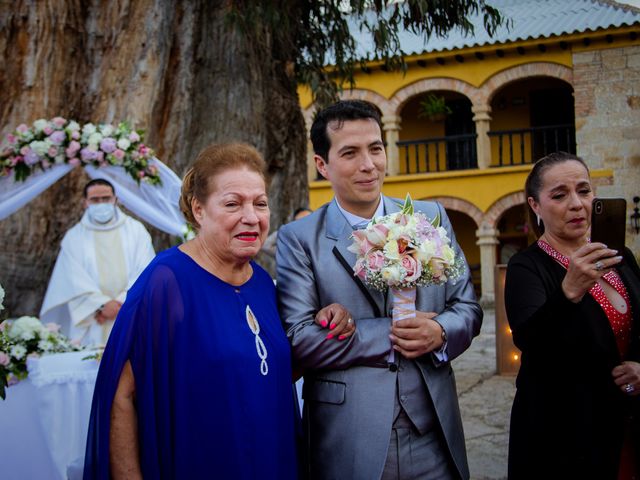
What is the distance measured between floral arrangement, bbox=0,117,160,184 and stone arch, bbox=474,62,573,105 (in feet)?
55.6

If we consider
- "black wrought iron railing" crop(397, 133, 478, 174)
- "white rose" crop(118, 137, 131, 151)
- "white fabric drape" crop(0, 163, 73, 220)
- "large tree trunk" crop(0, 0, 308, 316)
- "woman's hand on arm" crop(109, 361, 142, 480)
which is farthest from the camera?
"black wrought iron railing" crop(397, 133, 478, 174)

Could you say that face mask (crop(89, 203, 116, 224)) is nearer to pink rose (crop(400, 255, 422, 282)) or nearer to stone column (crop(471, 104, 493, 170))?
pink rose (crop(400, 255, 422, 282))

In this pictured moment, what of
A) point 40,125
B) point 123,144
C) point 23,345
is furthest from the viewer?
point 123,144

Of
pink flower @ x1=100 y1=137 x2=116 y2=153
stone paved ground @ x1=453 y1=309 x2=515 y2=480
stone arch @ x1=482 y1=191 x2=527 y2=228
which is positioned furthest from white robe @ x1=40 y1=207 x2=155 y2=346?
stone arch @ x1=482 y1=191 x2=527 y2=228

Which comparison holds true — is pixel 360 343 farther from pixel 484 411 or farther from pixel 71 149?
pixel 484 411

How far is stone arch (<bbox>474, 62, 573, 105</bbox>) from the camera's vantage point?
2112cm

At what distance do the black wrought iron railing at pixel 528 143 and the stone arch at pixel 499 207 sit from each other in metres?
1.07

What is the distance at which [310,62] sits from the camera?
9922 millimetres

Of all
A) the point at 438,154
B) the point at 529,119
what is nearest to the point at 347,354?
the point at 438,154

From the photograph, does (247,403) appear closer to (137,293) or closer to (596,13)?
(137,293)

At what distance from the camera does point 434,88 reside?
890 inches

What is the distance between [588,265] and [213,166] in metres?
1.36

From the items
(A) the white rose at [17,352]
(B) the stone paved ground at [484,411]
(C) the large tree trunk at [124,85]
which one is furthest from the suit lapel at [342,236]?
(C) the large tree trunk at [124,85]

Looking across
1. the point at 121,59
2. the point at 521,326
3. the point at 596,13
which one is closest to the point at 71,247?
the point at 121,59
